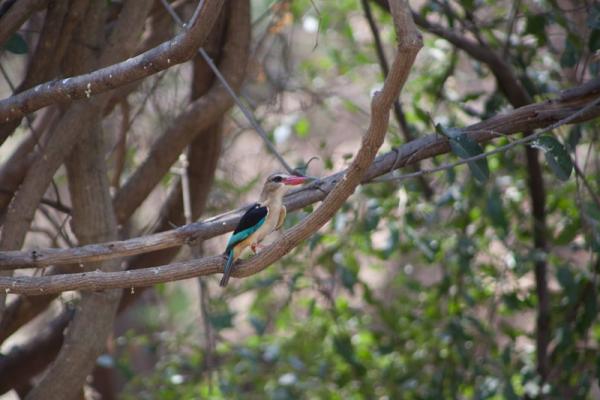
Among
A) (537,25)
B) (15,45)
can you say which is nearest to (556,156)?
(537,25)

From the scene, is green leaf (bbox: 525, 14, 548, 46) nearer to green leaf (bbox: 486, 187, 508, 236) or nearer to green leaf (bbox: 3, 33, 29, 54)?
green leaf (bbox: 486, 187, 508, 236)

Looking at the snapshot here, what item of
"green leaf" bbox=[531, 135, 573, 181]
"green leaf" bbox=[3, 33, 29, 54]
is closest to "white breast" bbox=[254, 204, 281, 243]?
"green leaf" bbox=[531, 135, 573, 181]

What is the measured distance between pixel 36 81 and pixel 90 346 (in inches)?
46.8

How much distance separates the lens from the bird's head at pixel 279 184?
350 centimetres

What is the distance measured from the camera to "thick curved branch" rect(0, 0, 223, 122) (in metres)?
2.77

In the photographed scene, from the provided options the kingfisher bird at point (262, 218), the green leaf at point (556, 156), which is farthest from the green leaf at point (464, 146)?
the kingfisher bird at point (262, 218)

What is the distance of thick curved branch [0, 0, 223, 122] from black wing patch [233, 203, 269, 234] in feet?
2.16

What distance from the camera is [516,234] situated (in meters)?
5.86

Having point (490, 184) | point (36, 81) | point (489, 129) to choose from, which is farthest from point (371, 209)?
point (36, 81)

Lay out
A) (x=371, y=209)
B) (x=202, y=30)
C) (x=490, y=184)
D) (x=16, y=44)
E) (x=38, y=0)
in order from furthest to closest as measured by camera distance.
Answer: (x=490, y=184) < (x=371, y=209) < (x=16, y=44) < (x=38, y=0) < (x=202, y=30)

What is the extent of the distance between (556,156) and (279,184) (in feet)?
3.49

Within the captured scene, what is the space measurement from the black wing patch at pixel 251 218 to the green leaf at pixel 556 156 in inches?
41.2

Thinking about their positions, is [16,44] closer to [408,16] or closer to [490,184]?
[408,16]

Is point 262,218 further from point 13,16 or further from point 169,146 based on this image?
point 169,146
